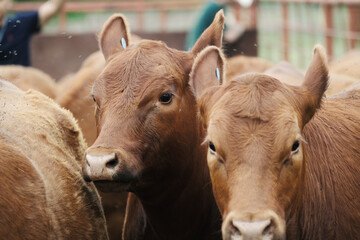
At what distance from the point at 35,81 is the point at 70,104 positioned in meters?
1.90

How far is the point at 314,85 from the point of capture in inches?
161

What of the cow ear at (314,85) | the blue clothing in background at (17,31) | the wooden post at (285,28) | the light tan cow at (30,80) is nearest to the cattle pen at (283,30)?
the wooden post at (285,28)

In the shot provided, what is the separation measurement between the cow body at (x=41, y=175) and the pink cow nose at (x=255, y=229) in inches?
56.2

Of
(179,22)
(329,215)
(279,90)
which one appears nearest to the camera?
(279,90)

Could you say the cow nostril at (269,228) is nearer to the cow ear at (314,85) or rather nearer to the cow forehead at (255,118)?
the cow forehead at (255,118)

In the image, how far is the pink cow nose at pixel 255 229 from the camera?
3.32 metres

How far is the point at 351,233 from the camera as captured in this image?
4156 millimetres

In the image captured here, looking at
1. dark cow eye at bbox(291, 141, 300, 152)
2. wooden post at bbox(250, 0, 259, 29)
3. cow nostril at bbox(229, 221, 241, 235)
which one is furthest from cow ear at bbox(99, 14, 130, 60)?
wooden post at bbox(250, 0, 259, 29)

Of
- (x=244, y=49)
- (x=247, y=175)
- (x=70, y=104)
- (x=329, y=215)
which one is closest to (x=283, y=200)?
(x=247, y=175)

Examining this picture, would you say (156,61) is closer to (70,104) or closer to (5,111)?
(5,111)

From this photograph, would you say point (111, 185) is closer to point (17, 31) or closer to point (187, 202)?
Answer: point (187, 202)

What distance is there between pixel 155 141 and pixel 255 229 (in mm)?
1369

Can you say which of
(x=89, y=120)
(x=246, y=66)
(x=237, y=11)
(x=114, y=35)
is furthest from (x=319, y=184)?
(x=237, y=11)

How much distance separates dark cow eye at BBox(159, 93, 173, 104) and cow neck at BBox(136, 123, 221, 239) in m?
0.42
